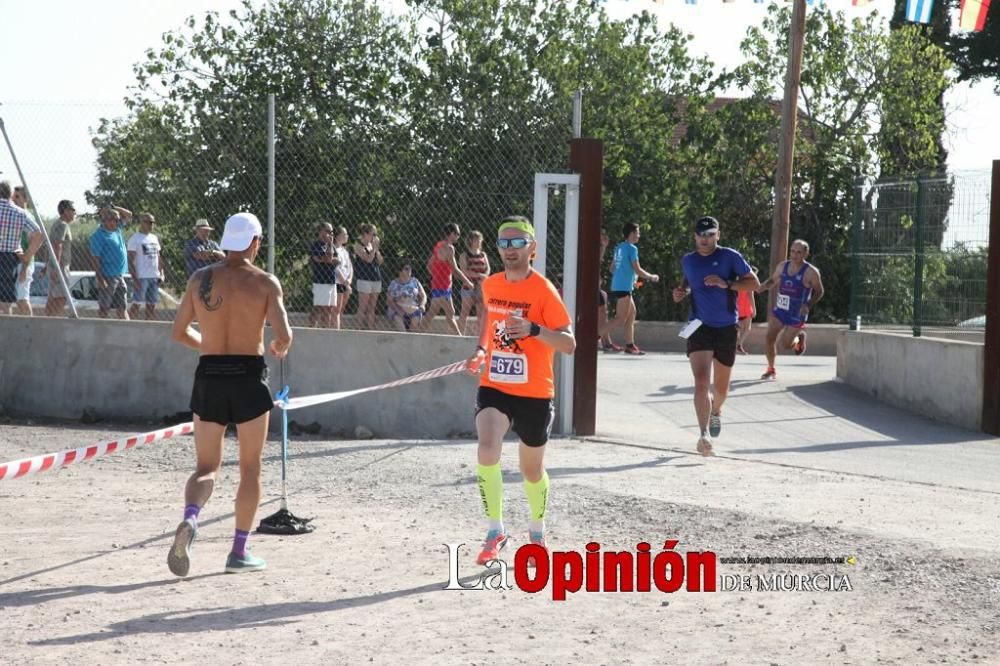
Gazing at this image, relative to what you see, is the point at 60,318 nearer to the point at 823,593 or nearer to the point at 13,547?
the point at 13,547

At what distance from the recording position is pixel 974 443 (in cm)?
1268

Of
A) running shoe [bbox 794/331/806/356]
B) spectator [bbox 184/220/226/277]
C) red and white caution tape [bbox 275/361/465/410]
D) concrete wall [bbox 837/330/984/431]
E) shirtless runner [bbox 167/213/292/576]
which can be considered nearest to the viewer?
shirtless runner [bbox 167/213/292/576]

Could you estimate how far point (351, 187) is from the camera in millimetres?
12797

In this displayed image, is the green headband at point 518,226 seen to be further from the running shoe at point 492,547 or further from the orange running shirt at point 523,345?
the running shoe at point 492,547

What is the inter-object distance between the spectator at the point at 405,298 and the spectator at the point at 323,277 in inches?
21.8

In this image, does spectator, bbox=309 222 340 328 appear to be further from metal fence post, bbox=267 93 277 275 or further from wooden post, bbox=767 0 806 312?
wooden post, bbox=767 0 806 312

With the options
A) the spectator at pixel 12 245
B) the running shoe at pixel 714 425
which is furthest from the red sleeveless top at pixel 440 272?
the spectator at pixel 12 245

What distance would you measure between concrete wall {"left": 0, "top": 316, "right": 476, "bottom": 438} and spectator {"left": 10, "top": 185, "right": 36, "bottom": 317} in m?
0.27

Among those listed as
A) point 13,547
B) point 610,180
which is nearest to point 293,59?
point 610,180

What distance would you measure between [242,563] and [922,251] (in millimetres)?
9728

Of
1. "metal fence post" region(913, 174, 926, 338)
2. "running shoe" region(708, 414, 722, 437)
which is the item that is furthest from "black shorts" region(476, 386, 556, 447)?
"metal fence post" region(913, 174, 926, 338)

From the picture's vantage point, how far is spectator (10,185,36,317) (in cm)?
1383

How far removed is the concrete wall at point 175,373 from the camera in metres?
12.1

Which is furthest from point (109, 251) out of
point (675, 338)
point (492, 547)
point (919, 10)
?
point (919, 10)
